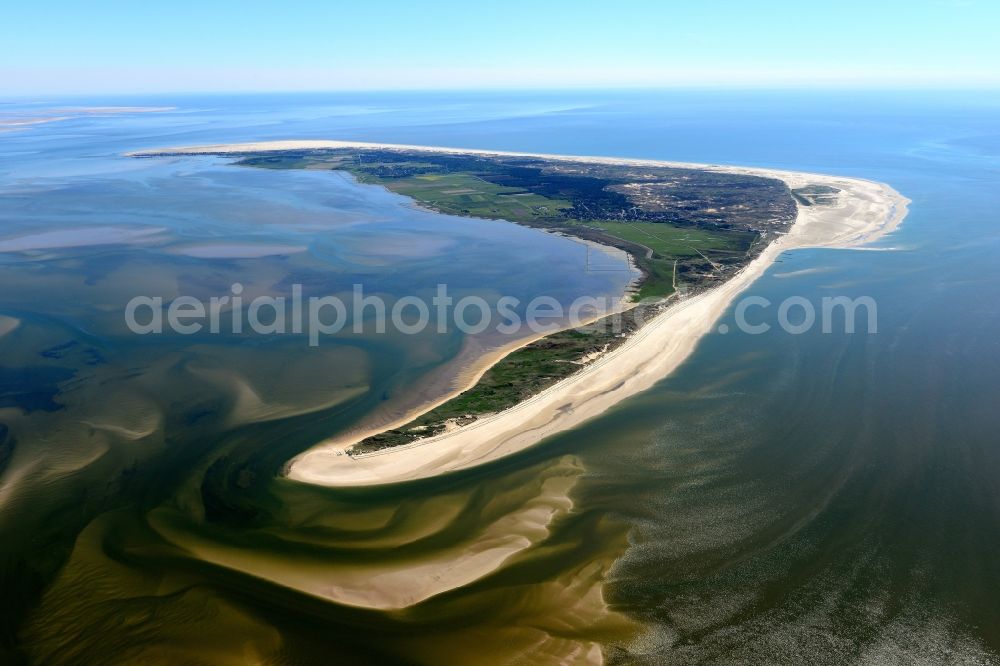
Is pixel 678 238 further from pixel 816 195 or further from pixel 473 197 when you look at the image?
Result: pixel 816 195

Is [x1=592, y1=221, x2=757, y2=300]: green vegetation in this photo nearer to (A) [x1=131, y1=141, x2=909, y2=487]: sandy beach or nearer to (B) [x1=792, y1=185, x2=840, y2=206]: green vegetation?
(A) [x1=131, y1=141, x2=909, y2=487]: sandy beach

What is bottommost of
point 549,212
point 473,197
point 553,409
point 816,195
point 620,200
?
point 553,409

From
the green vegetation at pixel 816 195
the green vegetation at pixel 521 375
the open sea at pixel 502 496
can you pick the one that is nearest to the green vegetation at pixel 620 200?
the green vegetation at pixel 816 195

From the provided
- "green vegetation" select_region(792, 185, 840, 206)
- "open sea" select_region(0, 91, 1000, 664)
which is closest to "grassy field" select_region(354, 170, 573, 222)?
"open sea" select_region(0, 91, 1000, 664)

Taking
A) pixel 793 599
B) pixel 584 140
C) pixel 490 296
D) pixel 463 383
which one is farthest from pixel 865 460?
pixel 584 140

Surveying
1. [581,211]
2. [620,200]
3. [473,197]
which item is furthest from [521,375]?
[473,197]

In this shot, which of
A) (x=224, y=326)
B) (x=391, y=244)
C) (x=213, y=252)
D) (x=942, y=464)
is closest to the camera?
(x=942, y=464)

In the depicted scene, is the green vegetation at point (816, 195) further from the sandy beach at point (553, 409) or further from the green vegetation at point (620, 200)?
the sandy beach at point (553, 409)

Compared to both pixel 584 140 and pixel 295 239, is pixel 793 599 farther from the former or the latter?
pixel 584 140
